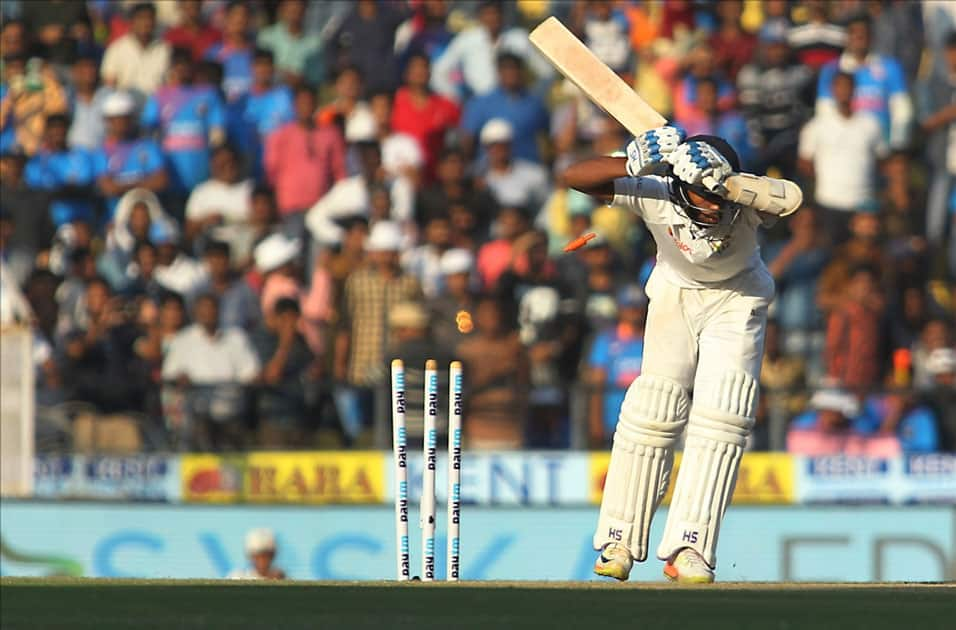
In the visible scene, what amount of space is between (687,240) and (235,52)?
29.8ft

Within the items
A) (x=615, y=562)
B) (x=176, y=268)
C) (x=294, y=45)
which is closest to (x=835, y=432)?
(x=615, y=562)

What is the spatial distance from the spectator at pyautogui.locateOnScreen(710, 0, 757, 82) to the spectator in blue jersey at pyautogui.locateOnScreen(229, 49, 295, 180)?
10.9ft

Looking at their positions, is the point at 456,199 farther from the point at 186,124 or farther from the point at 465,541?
the point at 465,541

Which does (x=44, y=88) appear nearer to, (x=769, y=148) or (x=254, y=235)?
(x=254, y=235)

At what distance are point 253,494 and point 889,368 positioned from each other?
4.17 m

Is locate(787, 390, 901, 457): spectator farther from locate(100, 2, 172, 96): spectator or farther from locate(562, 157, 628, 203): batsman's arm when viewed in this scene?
locate(100, 2, 172, 96): spectator

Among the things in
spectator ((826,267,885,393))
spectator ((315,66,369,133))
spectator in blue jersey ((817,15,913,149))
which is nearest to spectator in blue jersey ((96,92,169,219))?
spectator ((315,66,369,133))

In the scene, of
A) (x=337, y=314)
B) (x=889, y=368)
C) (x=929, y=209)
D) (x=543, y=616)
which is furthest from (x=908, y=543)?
(x=543, y=616)

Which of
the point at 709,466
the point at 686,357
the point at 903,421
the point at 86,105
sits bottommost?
the point at 709,466

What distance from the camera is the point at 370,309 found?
47.1ft

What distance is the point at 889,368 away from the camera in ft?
45.0

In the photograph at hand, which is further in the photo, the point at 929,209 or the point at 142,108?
the point at 142,108

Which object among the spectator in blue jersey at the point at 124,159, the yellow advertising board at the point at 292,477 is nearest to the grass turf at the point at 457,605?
the yellow advertising board at the point at 292,477

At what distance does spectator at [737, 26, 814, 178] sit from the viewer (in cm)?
1545
